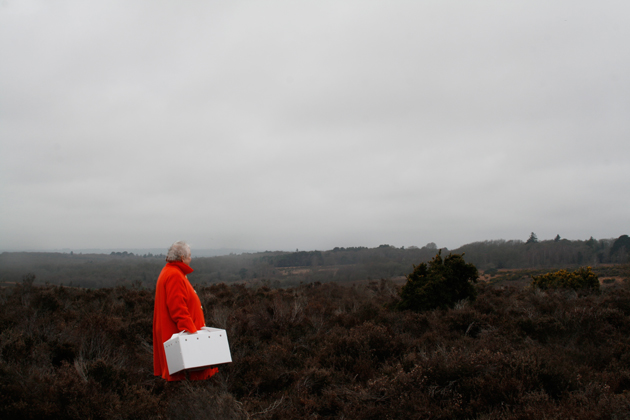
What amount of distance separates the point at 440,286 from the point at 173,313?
441 inches

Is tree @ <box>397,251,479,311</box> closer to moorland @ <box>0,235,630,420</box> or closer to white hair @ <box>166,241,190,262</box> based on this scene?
moorland @ <box>0,235,630,420</box>

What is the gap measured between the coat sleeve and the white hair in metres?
0.26

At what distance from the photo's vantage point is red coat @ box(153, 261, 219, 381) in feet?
10.9

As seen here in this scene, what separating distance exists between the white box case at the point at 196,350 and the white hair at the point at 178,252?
83cm

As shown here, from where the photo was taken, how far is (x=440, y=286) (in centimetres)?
→ 1250

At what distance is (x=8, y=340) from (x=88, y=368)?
180 cm

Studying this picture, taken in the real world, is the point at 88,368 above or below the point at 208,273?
above

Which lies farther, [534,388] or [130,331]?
[130,331]

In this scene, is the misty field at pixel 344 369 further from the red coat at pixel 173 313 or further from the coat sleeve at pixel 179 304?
the coat sleeve at pixel 179 304

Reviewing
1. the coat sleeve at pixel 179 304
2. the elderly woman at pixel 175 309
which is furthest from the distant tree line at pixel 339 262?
the coat sleeve at pixel 179 304

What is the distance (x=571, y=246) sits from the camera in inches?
2147

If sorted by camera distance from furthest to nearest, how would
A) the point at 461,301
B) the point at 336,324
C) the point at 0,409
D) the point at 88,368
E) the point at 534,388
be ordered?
the point at 461,301
the point at 336,324
the point at 88,368
the point at 534,388
the point at 0,409

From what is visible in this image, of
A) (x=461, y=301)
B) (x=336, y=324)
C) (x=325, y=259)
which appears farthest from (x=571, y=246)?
(x=336, y=324)

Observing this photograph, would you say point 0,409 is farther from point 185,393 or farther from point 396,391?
point 396,391
